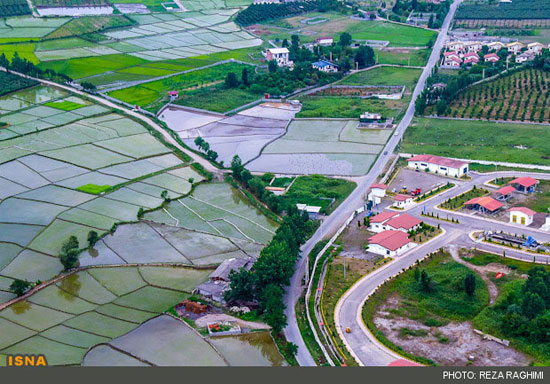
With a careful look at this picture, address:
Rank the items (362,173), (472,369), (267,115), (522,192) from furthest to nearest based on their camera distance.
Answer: (267,115), (362,173), (522,192), (472,369)

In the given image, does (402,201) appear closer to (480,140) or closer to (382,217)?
(382,217)

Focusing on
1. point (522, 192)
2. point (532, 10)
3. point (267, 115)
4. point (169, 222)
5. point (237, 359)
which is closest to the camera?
point (237, 359)

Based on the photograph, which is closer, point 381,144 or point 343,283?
point 343,283

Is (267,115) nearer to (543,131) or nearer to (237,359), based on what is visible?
(543,131)

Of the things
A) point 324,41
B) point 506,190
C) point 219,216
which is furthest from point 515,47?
point 219,216

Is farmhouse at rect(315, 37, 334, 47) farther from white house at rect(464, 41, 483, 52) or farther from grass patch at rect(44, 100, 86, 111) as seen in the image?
grass patch at rect(44, 100, 86, 111)

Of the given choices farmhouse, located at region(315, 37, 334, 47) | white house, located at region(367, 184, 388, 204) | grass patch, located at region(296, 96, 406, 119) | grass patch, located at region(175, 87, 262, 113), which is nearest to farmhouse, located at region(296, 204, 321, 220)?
white house, located at region(367, 184, 388, 204)

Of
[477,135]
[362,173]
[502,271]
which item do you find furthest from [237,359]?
[477,135]
